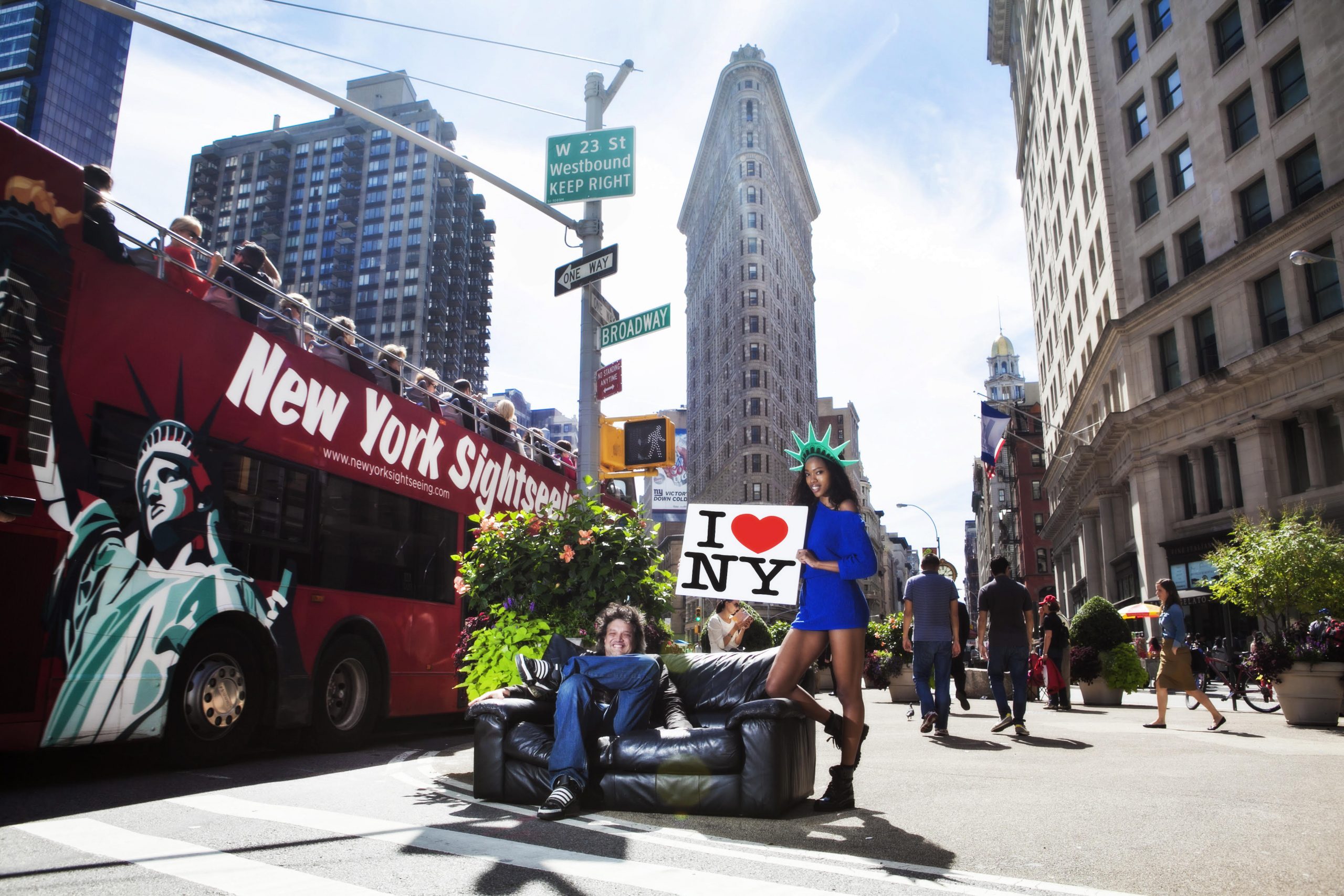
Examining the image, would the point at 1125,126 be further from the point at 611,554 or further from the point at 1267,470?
the point at 611,554

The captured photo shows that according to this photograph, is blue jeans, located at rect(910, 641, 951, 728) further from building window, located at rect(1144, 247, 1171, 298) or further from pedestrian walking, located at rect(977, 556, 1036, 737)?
building window, located at rect(1144, 247, 1171, 298)

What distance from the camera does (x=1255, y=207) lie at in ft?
95.1

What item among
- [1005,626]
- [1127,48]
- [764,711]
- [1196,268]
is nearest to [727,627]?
[1005,626]

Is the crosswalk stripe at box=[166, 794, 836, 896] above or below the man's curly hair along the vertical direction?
below

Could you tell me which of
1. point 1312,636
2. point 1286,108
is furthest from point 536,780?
point 1286,108

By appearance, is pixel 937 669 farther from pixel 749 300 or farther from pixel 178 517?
pixel 749 300

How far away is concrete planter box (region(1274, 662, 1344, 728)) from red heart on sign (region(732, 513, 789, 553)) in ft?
30.2

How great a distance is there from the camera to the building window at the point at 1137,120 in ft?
115

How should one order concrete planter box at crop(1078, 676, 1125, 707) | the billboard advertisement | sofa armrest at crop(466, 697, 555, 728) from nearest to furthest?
1. sofa armrest at crop(466, 697, 555, 728)
2. concrete planter box at crop(1078, 676, 1125, 707)
3. the billboard advertisement

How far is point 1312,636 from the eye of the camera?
1167cm

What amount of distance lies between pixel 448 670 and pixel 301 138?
15875 cm

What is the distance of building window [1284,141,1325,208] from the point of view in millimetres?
26406

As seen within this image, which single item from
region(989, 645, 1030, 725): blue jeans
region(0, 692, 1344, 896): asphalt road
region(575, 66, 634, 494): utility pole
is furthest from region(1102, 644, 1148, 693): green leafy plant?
region(575, 66, 634, 494): utility pole

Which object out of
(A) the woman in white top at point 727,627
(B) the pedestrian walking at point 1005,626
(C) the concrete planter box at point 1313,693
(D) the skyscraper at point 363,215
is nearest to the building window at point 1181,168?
(C) the concrete planter box at point 1313,693
